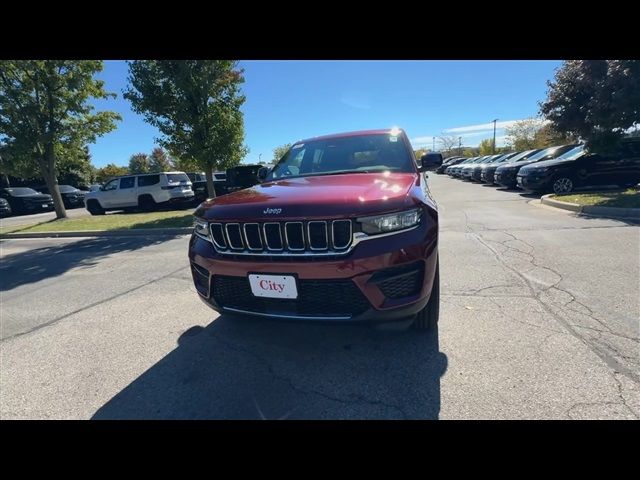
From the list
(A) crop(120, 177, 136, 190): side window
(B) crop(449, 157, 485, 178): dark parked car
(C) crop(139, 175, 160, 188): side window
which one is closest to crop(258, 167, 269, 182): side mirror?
(C) crop(139, 175, 160, 188): side window

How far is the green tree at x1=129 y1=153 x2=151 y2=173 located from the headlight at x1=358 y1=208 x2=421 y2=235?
69.4 meters

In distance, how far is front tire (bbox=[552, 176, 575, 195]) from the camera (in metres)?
10.7

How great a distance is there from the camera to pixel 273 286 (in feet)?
7.16

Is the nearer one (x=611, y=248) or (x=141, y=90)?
(x=611, y=248)

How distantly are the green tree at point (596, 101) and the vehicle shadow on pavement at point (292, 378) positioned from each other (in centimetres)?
1017

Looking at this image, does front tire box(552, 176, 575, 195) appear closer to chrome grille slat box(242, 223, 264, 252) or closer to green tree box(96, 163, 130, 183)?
chrome grille slat box(242, 223, 264, 252)

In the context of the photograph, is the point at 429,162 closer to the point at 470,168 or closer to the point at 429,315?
the point at 429,315

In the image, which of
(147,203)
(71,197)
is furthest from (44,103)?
(71,197)

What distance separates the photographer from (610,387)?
2.01 metres
